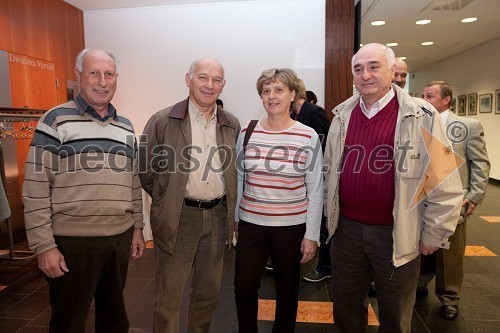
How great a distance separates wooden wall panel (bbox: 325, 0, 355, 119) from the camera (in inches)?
180

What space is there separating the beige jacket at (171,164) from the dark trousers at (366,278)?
0.65 meters

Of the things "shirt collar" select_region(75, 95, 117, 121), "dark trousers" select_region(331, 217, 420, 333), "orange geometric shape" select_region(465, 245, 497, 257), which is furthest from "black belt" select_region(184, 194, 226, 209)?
"orange geometric shape" select_region(465, 245, 497, 257)

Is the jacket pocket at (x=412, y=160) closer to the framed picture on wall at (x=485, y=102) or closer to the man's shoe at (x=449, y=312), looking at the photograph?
the man's shoe at (x=449, y=312)

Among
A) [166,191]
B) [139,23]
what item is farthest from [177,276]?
[139,23]

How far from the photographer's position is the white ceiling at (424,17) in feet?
16.9

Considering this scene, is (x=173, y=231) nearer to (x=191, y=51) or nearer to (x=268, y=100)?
(x=268, y=100)

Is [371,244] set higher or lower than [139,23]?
lower

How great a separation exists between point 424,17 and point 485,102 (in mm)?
4152

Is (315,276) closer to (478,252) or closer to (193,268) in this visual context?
(193,268)

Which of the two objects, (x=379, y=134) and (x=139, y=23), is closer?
(x=379, y=134)

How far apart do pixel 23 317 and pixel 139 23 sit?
4.05 metres

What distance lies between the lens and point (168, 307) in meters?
1.91

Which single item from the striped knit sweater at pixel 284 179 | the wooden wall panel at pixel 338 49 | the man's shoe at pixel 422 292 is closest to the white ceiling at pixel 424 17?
the wooden wall panel at pixel 338 49

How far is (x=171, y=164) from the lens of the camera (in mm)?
1868
